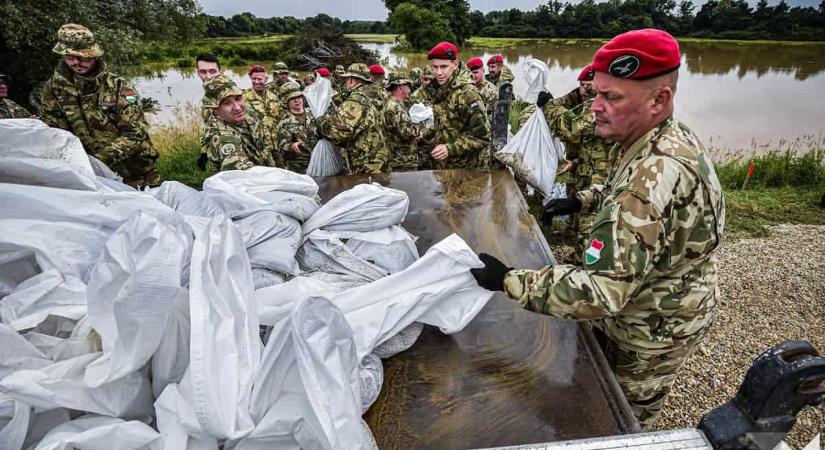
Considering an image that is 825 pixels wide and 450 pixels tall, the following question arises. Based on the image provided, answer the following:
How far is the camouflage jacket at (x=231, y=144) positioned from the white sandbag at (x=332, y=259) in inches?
57.2

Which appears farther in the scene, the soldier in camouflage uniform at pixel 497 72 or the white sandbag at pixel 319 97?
the soldier in camouflage uniform at pixel 497 72

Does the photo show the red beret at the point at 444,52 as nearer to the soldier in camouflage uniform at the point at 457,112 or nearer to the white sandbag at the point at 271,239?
the soldier in camouflage uniform at the point at 457,112

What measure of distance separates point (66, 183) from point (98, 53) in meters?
3.12

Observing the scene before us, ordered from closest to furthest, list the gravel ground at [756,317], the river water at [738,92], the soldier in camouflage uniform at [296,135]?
the gravel ground at [756,317] < the soldier in camouflage uniform at [296,135] < the river water at [738,92]

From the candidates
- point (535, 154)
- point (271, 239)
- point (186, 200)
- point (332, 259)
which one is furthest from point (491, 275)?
point (535, 154)

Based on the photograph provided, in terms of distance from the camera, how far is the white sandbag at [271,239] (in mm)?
1649

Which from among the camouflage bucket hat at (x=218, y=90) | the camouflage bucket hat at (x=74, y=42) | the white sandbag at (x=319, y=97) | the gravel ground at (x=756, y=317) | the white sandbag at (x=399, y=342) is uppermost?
the camouflage bucket hat at (x=74, y=42)

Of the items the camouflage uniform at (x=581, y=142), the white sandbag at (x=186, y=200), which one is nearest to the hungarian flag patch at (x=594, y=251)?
the white sandbag at (x=186, y=200)

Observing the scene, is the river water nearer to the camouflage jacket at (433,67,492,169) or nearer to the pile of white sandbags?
the camouflage jacket at (433,67,492,169)

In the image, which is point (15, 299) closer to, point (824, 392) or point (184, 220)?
point (184, 220)

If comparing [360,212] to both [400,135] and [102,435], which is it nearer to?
[102,435]

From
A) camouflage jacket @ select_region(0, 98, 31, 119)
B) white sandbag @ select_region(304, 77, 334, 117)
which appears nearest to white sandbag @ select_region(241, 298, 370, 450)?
white sandbag @ select_region(304, 77, 334, 117)

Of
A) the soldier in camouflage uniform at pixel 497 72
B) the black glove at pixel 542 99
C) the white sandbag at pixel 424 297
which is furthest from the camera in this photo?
the soldier in camouflage uniform at pixel 497 72

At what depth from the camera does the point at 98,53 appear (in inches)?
154
